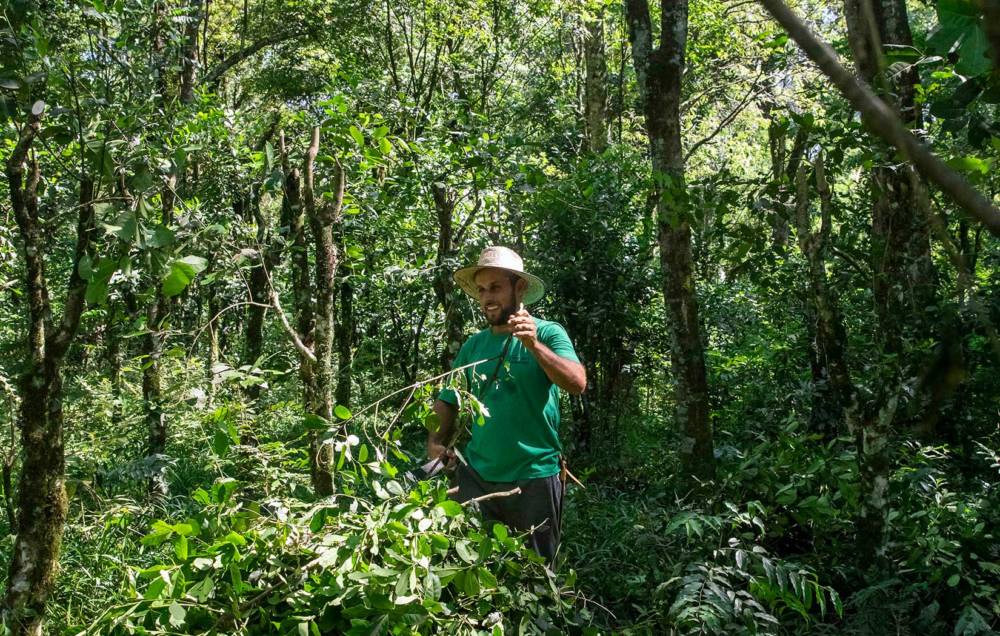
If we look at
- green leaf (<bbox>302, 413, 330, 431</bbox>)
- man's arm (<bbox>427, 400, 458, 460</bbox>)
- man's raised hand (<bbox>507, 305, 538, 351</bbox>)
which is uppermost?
man's raised hand (<bbox>507, 305, 538, 351</bbox>)

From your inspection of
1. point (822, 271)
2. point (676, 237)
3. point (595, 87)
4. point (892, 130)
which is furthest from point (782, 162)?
point (595, 87)

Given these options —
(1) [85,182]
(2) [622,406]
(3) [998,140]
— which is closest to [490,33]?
(2) [622,406]

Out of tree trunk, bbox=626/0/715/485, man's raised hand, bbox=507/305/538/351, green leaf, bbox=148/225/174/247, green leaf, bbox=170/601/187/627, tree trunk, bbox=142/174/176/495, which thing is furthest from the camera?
tree trunk, bbox=142/174/176/495

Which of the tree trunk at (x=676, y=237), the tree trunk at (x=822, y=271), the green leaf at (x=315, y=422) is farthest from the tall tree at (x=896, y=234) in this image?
the green leaf at (x=315, y=422)

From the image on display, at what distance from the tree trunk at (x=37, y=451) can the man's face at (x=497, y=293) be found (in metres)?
1.74

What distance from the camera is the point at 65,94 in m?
4.39

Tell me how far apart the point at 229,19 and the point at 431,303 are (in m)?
8.28

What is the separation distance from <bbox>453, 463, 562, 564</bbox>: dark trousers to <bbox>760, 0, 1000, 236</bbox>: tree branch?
10.2ft

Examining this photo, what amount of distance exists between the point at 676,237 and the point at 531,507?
91.0 inches

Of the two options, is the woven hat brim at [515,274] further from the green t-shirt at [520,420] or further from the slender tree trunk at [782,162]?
the slender tree trunk at [782,162]

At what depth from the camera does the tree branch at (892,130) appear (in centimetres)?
46

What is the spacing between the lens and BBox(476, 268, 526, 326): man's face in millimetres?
3725

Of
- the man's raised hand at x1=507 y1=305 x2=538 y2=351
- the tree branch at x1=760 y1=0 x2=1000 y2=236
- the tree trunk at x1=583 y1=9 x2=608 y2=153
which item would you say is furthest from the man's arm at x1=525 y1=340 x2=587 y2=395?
the tree trunk at x1=583 y1=9 x2=608 y2=153

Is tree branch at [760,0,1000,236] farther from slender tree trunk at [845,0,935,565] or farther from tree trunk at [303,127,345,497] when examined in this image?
tree trunk at [303,127,345,497]
